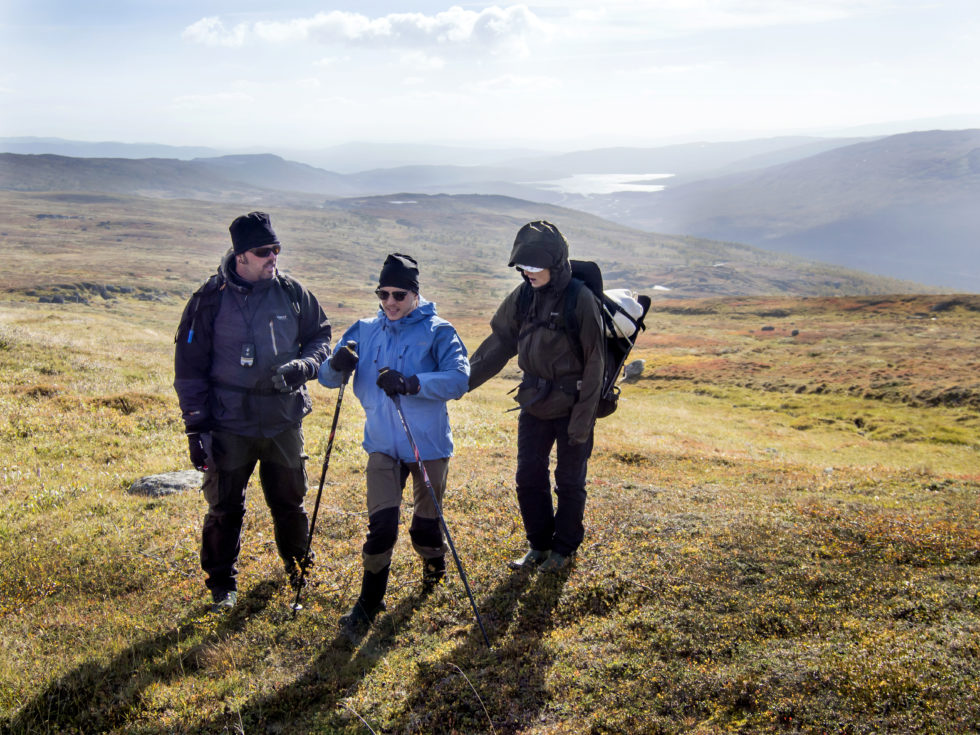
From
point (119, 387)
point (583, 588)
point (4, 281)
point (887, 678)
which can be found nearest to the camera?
point (887, 678)

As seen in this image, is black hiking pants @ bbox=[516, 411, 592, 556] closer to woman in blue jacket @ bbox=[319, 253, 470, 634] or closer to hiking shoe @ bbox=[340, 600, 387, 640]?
woman in blue jacket @ bbox=[319, 253, 470, 634]

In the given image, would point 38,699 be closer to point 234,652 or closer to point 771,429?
point 234,652

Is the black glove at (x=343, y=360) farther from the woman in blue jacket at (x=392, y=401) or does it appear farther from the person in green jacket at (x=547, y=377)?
the person in green jacket at (x=547, y=377)

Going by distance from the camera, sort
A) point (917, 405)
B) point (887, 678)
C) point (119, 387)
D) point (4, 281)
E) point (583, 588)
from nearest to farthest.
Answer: point (887, 678), point (583, 588), point (119, 387), point (917, 405), point (4, 281)

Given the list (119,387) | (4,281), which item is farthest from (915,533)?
(4,281)

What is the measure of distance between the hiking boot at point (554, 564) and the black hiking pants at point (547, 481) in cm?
6

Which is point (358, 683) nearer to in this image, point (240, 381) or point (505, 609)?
point (505, 609)

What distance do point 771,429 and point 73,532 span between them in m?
28.3

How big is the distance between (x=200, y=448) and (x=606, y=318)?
14.6ft

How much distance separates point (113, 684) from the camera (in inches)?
212

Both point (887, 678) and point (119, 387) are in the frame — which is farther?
point (119, 387)

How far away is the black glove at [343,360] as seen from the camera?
20.2ft

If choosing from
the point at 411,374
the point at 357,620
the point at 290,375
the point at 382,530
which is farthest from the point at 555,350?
the point at 357,620

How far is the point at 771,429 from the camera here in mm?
29391
